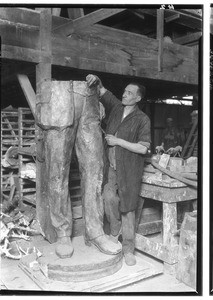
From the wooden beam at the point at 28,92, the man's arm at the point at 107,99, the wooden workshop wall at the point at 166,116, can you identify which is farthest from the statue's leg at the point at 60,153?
the wooden workshop wall at the point at 166,116

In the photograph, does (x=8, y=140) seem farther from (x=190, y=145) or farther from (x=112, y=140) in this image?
(x=190, y=145)

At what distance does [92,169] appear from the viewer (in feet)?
9.98

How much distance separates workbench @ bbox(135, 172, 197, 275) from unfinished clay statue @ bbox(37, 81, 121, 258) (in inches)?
22.3

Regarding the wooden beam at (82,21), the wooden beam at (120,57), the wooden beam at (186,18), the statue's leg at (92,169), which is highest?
the wooden beam at (186,18)

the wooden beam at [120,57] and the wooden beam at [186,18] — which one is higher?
the wooden beam at [186,18]

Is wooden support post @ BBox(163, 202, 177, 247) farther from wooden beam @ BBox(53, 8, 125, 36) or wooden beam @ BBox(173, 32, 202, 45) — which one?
wooden beam @ BBox(173, 32, 202, 45)

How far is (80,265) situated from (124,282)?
1.38ft

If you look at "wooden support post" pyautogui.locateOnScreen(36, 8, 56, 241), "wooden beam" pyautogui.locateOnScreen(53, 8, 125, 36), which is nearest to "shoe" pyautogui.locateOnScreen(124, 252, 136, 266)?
"wooden support post" pyautogui.locateOnScreen(36, 8, 56, 241)

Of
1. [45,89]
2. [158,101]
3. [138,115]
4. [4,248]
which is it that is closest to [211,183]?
[138,115]

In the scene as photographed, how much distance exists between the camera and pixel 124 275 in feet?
9.58

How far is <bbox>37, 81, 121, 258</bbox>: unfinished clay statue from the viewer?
2.84 m

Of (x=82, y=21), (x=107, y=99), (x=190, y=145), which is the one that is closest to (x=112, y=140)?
(x=107, y=99)

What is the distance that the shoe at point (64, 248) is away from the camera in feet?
9.52

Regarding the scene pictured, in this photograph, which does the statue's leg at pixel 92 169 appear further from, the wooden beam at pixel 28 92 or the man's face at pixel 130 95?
the wooden beam at pixel 28 92
